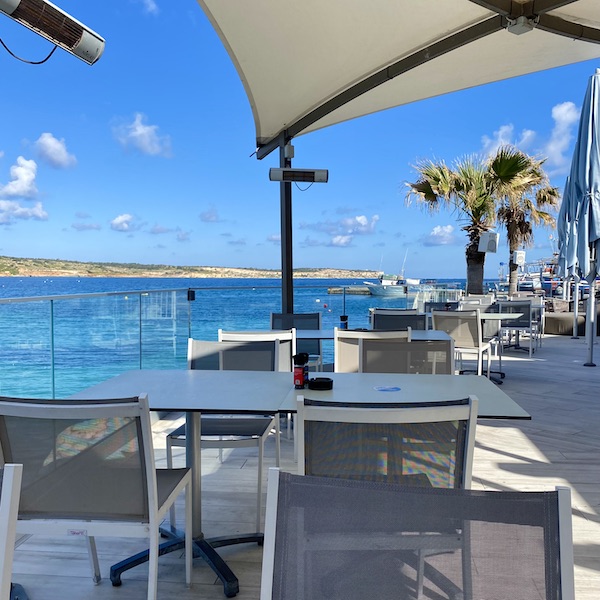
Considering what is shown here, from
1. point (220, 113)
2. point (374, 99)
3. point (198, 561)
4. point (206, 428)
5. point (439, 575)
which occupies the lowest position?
point (198, 561)

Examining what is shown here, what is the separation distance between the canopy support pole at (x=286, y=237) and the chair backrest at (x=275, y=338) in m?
2.27

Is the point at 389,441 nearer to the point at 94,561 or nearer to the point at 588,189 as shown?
the point at 94,561

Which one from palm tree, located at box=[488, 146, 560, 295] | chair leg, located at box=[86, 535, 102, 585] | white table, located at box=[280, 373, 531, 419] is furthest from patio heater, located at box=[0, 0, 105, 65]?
palm tree, located at box=[488, 146, 560, 295]

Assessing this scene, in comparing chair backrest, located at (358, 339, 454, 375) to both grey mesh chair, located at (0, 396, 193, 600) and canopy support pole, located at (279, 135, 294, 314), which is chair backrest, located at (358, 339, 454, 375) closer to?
grey mesh chair, located at (0, 396, 193, 600)

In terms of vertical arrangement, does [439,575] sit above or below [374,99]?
below

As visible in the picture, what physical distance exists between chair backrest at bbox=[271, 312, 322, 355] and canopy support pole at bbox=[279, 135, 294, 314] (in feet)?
2.32

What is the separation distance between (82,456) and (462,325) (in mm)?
5017

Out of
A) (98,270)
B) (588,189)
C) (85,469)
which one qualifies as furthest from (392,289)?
(85,469)

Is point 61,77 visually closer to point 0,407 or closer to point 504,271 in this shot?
point 504,271

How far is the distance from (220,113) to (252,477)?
47.0 meters

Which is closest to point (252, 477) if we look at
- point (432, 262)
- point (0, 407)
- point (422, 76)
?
point (0, 407)

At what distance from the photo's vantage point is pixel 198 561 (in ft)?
8.38

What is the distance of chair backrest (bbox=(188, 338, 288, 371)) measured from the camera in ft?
10.5

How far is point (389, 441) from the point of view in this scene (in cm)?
152
